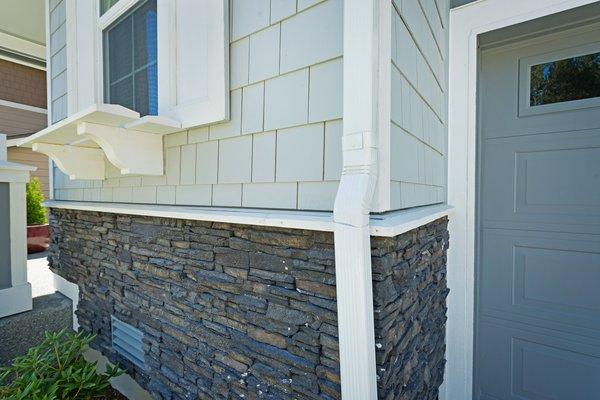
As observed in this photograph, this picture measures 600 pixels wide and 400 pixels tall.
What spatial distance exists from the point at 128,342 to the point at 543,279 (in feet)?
9.44

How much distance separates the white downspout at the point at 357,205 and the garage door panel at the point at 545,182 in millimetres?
1373

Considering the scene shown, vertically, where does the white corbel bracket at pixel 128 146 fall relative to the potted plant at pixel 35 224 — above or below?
above

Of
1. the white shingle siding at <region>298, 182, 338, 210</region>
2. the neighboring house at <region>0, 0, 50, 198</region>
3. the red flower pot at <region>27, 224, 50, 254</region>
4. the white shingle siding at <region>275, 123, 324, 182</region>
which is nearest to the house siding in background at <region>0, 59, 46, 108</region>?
the neighboring house at <region>0, 0, 50, 198</region>

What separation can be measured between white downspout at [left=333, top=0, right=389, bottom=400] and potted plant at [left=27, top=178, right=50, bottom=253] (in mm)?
6372

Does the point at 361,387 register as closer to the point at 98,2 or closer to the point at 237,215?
the point at 237,215

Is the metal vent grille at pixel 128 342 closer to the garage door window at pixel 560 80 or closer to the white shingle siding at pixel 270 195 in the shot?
the white shingle siding at pixel 270 195

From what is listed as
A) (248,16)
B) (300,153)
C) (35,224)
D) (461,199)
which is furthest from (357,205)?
(35,224)

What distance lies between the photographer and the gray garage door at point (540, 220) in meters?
1.91

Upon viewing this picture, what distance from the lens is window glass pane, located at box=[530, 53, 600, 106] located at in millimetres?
1905

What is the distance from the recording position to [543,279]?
2.04 metres

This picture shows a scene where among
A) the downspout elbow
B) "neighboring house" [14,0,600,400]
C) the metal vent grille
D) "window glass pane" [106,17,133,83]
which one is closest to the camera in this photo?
the downspout elbow

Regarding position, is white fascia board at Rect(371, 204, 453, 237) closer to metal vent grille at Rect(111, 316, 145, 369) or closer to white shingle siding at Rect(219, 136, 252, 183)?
white shingle siding at Rect(219, 136, 252, 183)

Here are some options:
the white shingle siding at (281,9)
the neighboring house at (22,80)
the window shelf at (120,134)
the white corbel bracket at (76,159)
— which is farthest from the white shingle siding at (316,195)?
the neighboring house at (22,80)

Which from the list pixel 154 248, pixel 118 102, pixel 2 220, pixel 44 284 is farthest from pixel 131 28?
pixel 44 284
